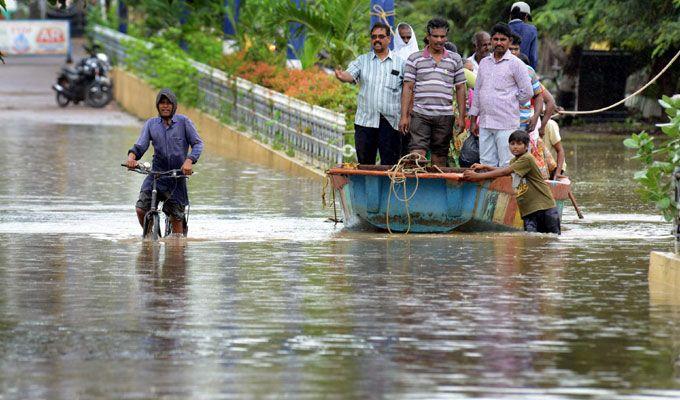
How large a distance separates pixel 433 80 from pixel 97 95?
2349cm

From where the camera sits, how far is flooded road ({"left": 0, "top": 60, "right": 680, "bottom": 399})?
8.09 metres

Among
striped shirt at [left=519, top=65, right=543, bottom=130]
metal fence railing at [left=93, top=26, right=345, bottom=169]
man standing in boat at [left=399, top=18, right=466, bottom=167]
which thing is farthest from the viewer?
metal fence railing at [left=93, top=26, right=345, bottom=169]

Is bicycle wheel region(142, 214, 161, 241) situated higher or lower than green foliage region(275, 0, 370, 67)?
lower

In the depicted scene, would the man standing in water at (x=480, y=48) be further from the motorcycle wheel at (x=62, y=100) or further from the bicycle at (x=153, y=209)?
the motorcycle wheel at (x=62, y=100)

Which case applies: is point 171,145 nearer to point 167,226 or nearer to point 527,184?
point 167,226

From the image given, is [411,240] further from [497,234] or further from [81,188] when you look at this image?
[81,188]

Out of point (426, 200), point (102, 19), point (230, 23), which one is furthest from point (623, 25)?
point (102, 19)

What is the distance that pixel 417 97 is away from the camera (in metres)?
15.6

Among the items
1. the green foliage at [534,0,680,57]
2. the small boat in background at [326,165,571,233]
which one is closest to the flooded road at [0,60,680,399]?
the small boat in background at [326,165,571,233]

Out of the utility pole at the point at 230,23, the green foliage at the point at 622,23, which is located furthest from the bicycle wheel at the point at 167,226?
the utility pole at the point at 230,23

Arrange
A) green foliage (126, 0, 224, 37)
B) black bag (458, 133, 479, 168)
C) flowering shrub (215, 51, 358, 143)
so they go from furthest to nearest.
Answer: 1. green foliage (126, 0, 224, 37)
2. flowering shrub (215, 51, 358, 143)
3. black bag (458, 133, 479, 168)

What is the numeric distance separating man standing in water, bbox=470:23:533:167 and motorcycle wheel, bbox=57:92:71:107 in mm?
23339

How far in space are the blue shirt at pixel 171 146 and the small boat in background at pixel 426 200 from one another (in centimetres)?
138

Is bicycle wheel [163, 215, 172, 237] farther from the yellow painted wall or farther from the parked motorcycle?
the parked motorcycle
